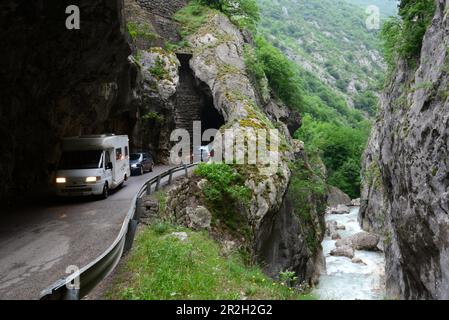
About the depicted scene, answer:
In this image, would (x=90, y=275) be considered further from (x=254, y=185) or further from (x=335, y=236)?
(x=335, y=236)

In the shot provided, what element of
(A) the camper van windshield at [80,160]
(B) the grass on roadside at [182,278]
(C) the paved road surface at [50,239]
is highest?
(A) the camper van windshield at [80,160]

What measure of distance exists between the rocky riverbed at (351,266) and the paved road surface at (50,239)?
11750 millimetres

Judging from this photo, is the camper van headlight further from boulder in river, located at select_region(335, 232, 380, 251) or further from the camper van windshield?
boulder in river, located at select_region(335, 232, 380, 251)

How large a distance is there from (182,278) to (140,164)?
16.8m

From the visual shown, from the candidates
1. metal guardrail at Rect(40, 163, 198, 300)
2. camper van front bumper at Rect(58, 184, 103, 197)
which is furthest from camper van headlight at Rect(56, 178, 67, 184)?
metal guardrail at Rect(40, 163, 198, 300)

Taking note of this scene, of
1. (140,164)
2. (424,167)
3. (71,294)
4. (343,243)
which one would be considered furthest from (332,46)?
(71,294)

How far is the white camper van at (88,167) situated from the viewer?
15.4 metres

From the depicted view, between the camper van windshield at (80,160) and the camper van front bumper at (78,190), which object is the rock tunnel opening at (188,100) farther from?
the camper van front bumper at (78,190)

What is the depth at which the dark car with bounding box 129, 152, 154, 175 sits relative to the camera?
23.9 m

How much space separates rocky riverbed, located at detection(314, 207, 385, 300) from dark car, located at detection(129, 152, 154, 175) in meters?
12.6

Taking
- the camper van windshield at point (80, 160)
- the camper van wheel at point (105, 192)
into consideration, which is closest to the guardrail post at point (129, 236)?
the camper van wheel at point (105, 192)

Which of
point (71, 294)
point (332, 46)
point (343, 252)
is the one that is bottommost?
point (343, 252)

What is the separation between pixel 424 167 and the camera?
12.4 metres

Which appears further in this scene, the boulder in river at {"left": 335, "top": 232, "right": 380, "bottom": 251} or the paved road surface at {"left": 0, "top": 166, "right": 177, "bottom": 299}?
the boulder in river at {"left": 335, "top": 232, "right": 380, "bottom": 251}
